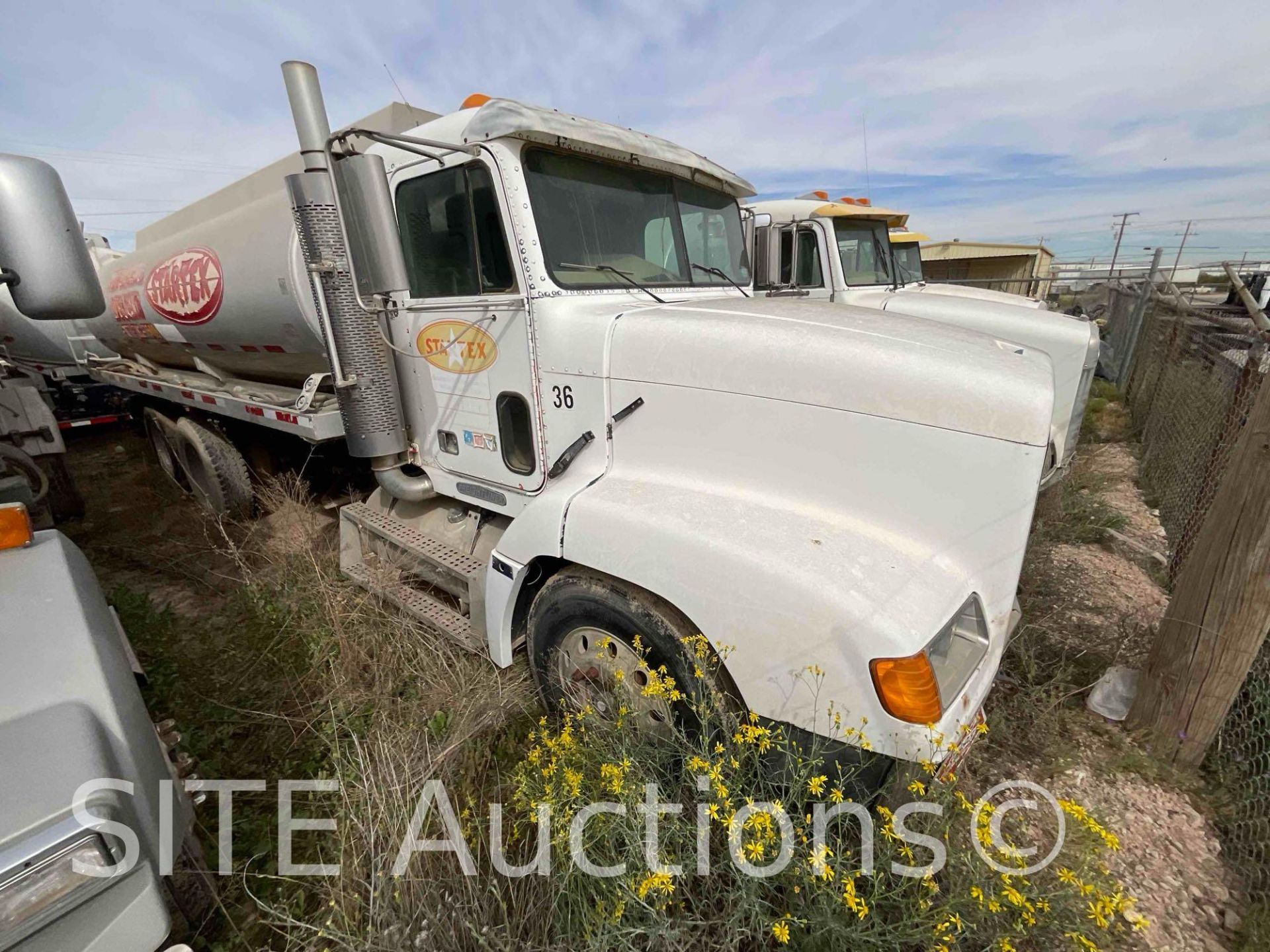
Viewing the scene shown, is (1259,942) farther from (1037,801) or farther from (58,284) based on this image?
(58,284)

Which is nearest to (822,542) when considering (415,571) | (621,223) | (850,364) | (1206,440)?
(850,364)

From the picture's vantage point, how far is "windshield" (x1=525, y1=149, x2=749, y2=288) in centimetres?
250

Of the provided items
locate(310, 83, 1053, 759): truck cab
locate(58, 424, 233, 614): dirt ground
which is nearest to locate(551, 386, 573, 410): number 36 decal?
locate(310, 83, 1053, 759): truck cab

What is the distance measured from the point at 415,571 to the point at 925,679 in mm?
2682

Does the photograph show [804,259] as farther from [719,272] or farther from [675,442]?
[675,442]

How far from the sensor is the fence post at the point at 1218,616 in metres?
2.05

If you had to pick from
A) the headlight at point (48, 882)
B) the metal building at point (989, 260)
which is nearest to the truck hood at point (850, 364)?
the headlight at point (48, 882)

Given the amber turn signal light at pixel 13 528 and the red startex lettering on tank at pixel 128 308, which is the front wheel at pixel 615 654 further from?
the red startex lettering on tank at pixel 128 308

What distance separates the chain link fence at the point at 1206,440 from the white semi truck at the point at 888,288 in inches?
30.0

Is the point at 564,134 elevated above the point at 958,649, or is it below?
above

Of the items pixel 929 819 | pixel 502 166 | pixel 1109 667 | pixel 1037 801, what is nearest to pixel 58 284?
pixel 502 166

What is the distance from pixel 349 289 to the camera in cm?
282

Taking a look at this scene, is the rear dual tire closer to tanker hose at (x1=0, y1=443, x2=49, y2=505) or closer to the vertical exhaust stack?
tanker hose at (x1=0, y1=443, x2=49, y2=505)

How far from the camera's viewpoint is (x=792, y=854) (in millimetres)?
1493
